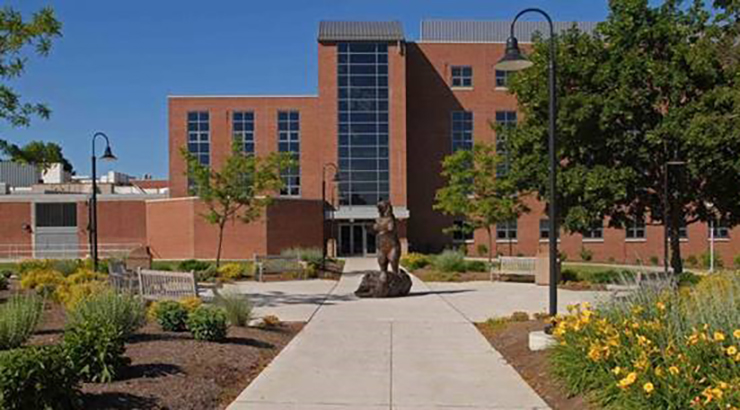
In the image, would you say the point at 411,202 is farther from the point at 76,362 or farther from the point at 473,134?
the point at 76,362

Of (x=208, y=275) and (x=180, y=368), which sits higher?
(x=180, y=368)

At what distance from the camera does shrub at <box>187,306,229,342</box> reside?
973 centimetres

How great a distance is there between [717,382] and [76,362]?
5.68 metres

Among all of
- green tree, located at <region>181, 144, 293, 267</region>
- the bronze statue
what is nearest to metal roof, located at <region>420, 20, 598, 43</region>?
green tree, located at <region>181, 144, 293, 267</region>

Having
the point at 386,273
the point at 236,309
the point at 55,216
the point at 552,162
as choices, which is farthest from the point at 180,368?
the point at 55,216

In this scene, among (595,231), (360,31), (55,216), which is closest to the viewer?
(595,231)

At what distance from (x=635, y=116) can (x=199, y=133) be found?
41.3 m

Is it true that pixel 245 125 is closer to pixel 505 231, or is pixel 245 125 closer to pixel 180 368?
pixel 505 231

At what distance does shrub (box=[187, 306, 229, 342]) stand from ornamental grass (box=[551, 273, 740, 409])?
14.8 feet

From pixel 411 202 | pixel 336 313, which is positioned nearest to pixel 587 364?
pixel 336 313

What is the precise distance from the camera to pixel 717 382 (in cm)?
524

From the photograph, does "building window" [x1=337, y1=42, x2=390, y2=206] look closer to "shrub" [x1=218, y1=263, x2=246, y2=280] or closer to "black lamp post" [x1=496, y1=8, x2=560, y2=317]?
"shrub" [x1=218, y1=263, x2=246, y2=280]

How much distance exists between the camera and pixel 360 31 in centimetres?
5397

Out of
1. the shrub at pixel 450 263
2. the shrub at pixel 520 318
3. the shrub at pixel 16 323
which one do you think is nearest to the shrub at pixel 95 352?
the shrub at pixel 16 323
